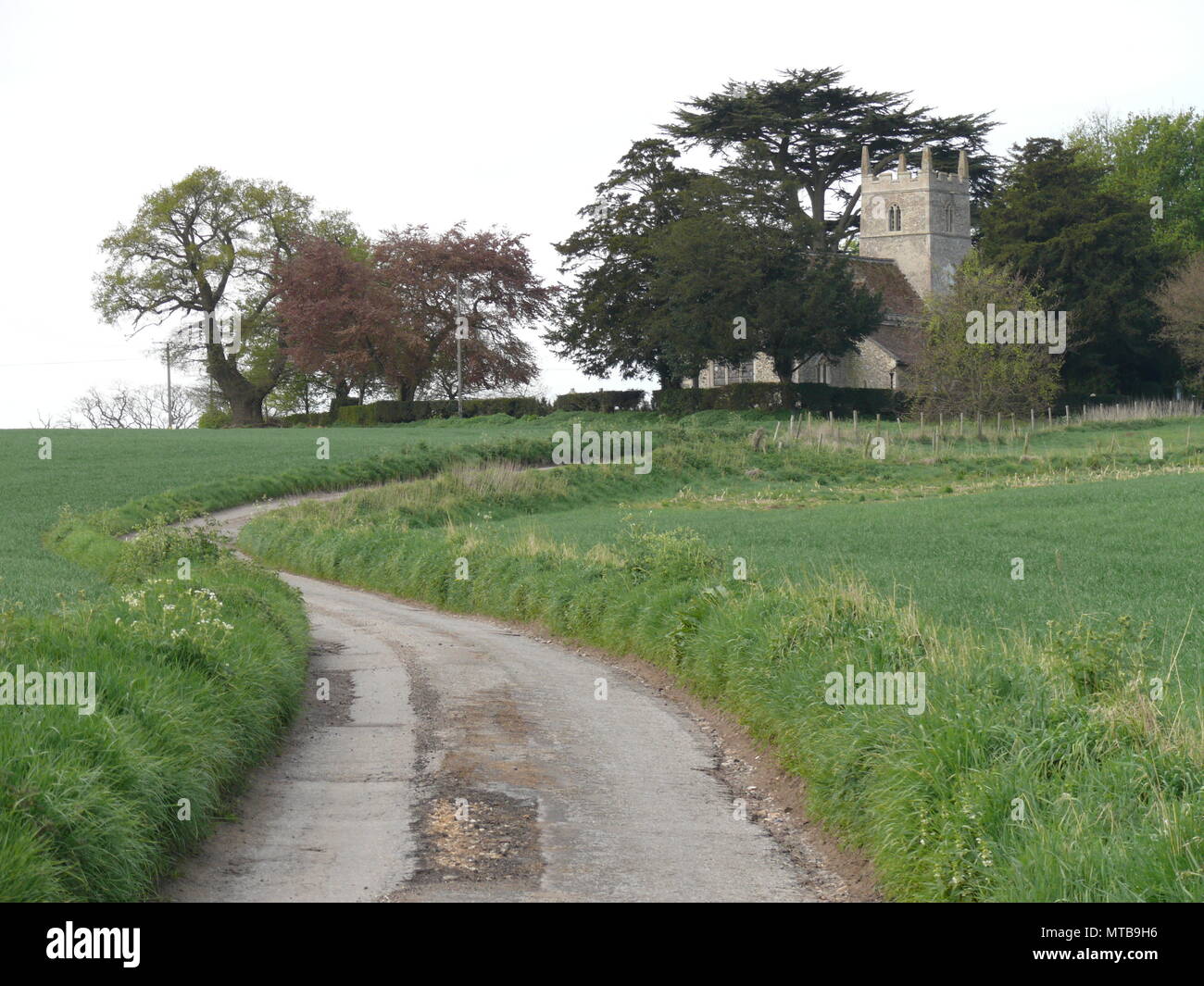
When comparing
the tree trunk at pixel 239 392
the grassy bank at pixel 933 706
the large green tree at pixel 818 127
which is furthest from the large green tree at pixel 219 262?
the grassy bank at pixel 933 706

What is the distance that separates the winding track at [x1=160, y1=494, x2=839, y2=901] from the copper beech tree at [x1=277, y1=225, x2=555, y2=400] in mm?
64448

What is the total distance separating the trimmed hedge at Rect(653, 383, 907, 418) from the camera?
66.6 metres

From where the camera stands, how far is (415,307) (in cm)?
7894

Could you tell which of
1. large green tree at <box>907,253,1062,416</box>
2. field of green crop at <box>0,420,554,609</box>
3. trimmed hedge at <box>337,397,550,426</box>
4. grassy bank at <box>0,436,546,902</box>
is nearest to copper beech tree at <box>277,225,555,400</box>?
trimmed hedge at <box>337,397,550,426</box>

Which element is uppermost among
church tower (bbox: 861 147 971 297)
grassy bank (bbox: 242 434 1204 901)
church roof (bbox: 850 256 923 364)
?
church tower (bbox: 861 147 971 297)

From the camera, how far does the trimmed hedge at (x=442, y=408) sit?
7625cm

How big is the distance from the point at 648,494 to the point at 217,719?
33.4 m

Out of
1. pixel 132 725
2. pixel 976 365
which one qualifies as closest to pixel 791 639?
pixel 132 725

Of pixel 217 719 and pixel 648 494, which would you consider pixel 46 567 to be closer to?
pixel 217 719

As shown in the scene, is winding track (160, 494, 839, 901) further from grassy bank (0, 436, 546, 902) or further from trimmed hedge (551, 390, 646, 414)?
trimmed hedge (551, 390, 646, 414)

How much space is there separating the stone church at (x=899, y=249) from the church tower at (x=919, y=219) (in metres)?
0.06

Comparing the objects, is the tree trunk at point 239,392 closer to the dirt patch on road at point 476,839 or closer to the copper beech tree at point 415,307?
the copper beech tree at point 415,307

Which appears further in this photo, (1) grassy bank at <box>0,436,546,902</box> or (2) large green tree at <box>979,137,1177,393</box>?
(2) large green tree at <box>979,137,1177,393</box>
